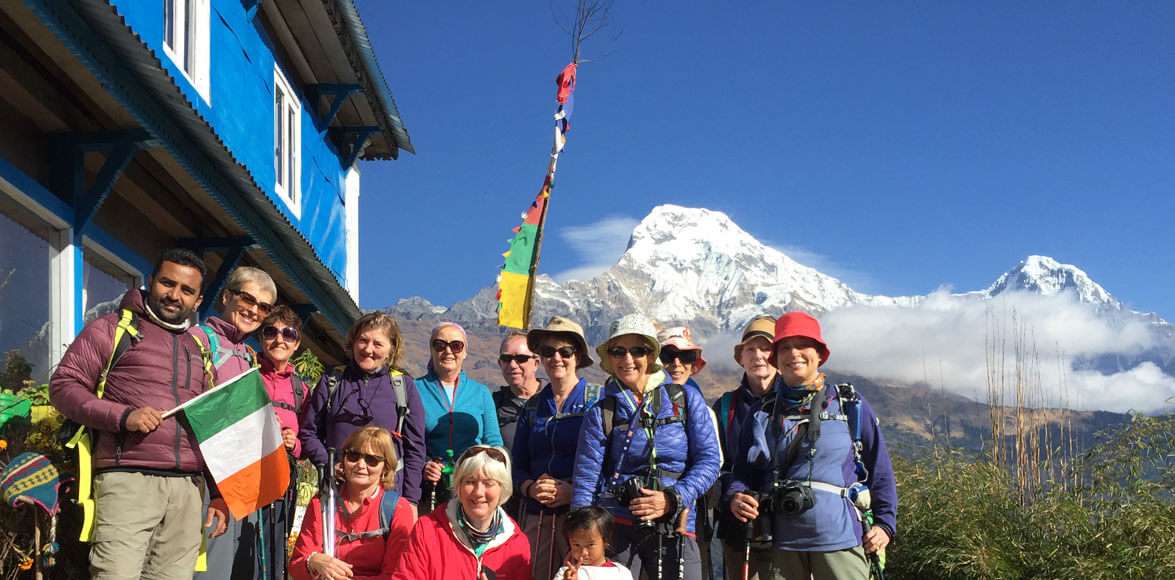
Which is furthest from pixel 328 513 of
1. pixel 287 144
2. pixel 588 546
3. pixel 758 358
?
pixel 287 144

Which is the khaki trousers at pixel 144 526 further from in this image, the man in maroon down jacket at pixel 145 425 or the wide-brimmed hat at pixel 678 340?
the wide-brimmed hat at pixel 678 340

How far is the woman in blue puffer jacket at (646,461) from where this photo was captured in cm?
552

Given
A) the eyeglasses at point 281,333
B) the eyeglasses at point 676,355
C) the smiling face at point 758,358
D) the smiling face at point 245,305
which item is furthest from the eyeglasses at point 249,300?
the smiling face at point 758,358

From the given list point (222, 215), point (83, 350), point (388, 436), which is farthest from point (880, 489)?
point (222, 215)

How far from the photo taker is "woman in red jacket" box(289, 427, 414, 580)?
5.54m

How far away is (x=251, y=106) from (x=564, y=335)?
20.9 feet

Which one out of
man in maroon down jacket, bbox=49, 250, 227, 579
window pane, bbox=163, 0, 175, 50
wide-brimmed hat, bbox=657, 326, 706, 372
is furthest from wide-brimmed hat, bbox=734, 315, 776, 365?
window pane, bbox=163, 0, 175, 50

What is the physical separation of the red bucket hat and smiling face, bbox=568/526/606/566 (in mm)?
1289

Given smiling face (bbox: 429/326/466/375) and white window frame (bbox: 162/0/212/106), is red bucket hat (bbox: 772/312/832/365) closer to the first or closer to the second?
smiling face (bbox: 429/326/466/375)

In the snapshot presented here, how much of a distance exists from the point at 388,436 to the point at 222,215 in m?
3.88

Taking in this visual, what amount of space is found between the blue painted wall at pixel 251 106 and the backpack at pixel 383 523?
4121 millimetres

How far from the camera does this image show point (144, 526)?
5.11 m

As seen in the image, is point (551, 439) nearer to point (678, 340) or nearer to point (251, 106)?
point (678, 340)

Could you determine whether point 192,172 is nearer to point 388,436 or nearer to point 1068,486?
point 388,436
